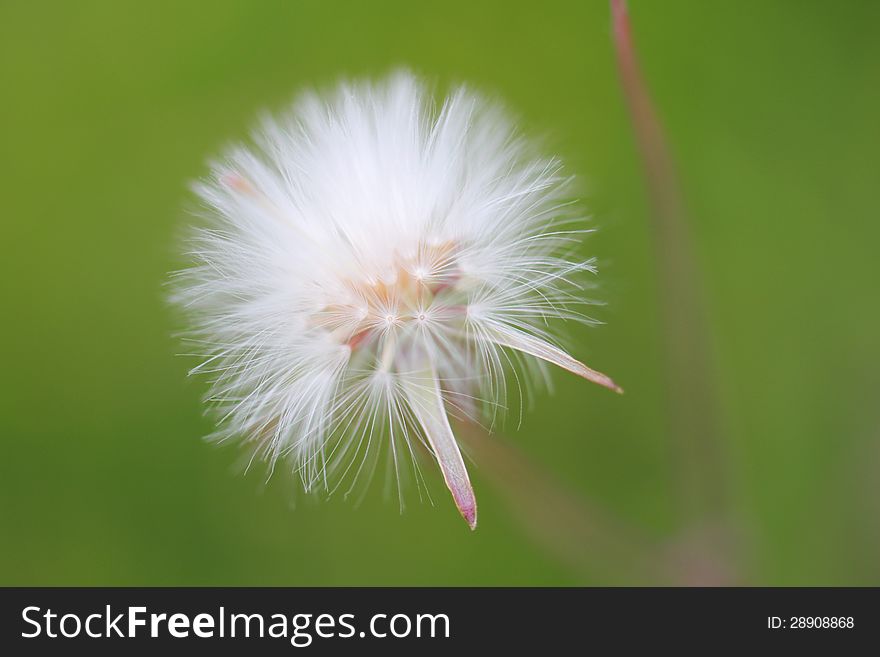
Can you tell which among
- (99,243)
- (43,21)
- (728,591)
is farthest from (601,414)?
(43,21)

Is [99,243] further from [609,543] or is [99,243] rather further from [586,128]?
[609,543]

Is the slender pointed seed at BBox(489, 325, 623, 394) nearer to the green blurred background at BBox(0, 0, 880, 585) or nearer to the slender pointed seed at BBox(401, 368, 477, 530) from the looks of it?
the slender pointed seed at BBox(401, 368, 477, 530)

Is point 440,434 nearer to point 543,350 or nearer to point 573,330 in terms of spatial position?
point 543,350

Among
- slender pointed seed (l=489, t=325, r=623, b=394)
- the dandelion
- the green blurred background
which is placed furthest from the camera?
the green blurred background

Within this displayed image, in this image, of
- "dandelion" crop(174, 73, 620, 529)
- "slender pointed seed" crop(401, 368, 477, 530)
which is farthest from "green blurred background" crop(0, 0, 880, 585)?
"slender pointed seed" crop(401, 368, 477, 530)

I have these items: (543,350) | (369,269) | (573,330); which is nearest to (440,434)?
(543,350)
